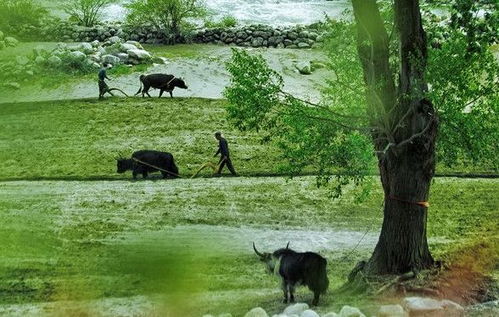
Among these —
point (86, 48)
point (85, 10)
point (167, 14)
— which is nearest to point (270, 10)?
point (167, 14)

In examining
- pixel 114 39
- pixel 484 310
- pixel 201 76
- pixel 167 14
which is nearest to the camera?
pixel 484 310

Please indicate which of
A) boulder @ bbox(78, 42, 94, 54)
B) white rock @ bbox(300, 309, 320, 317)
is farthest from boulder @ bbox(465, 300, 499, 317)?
boulder @ bbox(78, 42, 94, 54)

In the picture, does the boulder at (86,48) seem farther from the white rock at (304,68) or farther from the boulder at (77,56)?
the white rock at (304,68)

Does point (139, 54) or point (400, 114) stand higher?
point (400, 114)

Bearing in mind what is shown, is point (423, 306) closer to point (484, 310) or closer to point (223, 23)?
point (484, 310)

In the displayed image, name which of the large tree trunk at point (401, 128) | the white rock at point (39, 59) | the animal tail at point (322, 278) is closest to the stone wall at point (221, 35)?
the white rock at point (39, 59)

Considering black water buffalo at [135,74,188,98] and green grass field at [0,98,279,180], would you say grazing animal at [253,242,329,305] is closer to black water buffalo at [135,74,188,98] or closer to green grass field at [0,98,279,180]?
green grass field at [0,98,279,180]

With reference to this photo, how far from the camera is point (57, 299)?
16.2 m

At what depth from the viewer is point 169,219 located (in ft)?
71.5

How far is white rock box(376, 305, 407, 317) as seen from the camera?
44.0 feet

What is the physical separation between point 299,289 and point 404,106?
4.48m

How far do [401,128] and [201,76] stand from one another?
2515 centimetres

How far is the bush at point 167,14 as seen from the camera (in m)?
50.4

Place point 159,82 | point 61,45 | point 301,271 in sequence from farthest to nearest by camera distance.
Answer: point 61,45
point 159,82
point 301,271
